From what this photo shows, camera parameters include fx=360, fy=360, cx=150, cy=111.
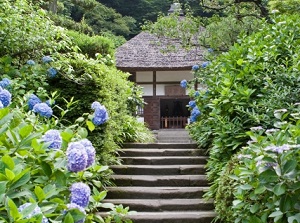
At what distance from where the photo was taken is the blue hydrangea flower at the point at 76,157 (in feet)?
5.03

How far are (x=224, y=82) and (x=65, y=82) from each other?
6.67ft

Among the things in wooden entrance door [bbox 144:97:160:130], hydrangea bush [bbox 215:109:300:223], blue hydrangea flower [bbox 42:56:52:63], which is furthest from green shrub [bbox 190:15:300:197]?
wooden entrance door [bbox 144:97:160:130]

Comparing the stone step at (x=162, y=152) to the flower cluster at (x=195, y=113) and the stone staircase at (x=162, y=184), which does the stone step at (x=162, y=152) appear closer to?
the stone staircase at (x=162, y=184)

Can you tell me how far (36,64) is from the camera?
15.7ft

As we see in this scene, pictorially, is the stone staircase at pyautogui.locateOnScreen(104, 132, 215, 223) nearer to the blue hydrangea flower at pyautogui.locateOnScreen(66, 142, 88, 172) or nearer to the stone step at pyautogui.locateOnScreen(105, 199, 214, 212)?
the stone step at pyautogui.locateOnScreen(105, 199, 214, 212)

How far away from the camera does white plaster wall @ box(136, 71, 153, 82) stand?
13242mm

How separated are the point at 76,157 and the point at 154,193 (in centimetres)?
303

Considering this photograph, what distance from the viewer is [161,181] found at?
185 inches

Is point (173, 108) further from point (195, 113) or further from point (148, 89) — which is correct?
point (195, 113)

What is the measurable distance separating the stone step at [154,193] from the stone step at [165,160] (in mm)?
755

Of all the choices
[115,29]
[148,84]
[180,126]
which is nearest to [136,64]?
[148,84]

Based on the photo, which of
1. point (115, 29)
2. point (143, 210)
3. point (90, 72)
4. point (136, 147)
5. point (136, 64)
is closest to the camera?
point (143, 210)

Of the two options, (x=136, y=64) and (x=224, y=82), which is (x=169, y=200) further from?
(x=136, y=64)

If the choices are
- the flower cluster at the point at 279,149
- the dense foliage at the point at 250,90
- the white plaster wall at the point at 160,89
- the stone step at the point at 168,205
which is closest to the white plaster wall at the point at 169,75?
the white plaster wall at the point at 160,89
